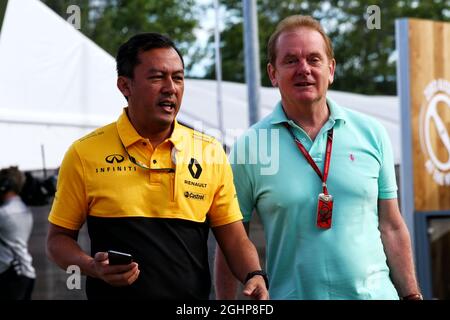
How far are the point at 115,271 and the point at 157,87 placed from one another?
574 millimetres

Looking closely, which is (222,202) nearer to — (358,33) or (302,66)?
(302,66)

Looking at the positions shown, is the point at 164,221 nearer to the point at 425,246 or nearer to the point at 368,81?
the point at 425,246

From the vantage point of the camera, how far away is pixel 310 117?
3111 millimetres

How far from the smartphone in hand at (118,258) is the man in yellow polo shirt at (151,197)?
0.21ft

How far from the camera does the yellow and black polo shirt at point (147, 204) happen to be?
2.58 m

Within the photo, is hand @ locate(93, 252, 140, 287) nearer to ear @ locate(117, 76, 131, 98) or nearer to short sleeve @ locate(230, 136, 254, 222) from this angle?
ear @ locate(117, 76, 131, 98)

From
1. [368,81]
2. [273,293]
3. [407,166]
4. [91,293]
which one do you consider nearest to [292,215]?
[273,293]

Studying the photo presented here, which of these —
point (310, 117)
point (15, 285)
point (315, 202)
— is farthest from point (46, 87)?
point (315, 202)

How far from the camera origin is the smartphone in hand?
7.88ft

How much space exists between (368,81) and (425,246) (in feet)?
72.3

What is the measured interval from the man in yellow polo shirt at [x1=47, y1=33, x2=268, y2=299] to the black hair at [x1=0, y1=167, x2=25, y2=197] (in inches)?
136

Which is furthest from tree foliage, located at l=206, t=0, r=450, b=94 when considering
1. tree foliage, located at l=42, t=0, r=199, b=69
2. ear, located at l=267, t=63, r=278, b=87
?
ear, located at l=267, t=63, r=278, b=87

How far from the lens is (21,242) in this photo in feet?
21.4

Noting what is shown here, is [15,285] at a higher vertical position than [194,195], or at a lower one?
lower
